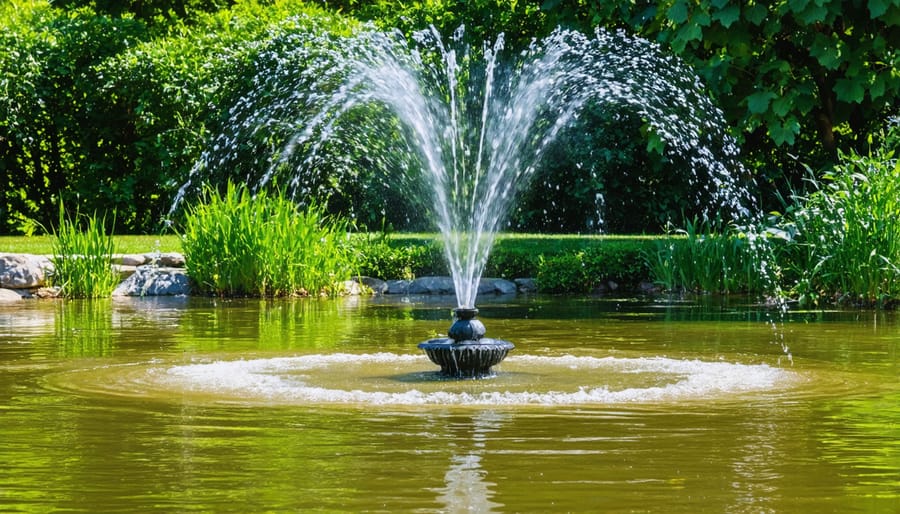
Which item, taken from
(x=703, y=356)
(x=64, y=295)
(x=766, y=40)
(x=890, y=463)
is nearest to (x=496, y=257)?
(x=766, y=40)

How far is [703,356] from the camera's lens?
9.70m

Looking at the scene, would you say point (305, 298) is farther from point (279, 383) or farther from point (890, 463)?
point (890, 463)

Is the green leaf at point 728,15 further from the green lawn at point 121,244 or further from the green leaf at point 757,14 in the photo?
the green lawn at point 121,244

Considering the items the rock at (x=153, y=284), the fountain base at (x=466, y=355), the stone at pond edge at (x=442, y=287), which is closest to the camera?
the fountain base at (x=466, y=355)

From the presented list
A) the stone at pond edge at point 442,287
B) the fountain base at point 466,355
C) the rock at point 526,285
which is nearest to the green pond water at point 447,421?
the fountain base at point 466,355

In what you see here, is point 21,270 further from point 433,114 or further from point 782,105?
point 782,105

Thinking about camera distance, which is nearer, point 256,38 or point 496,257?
point 496,257

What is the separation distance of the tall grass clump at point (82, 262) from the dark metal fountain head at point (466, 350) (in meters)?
8.52

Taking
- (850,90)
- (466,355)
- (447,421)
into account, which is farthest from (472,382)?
(850,90)

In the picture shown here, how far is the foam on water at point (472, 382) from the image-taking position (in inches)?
293

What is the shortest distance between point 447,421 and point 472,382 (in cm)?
181

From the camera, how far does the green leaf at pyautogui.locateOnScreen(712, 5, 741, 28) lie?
1566 centimetres

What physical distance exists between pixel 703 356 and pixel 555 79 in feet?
36.2

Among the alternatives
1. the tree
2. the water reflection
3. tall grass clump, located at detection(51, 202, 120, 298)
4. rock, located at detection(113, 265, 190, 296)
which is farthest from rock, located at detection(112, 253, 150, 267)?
the water reflection
